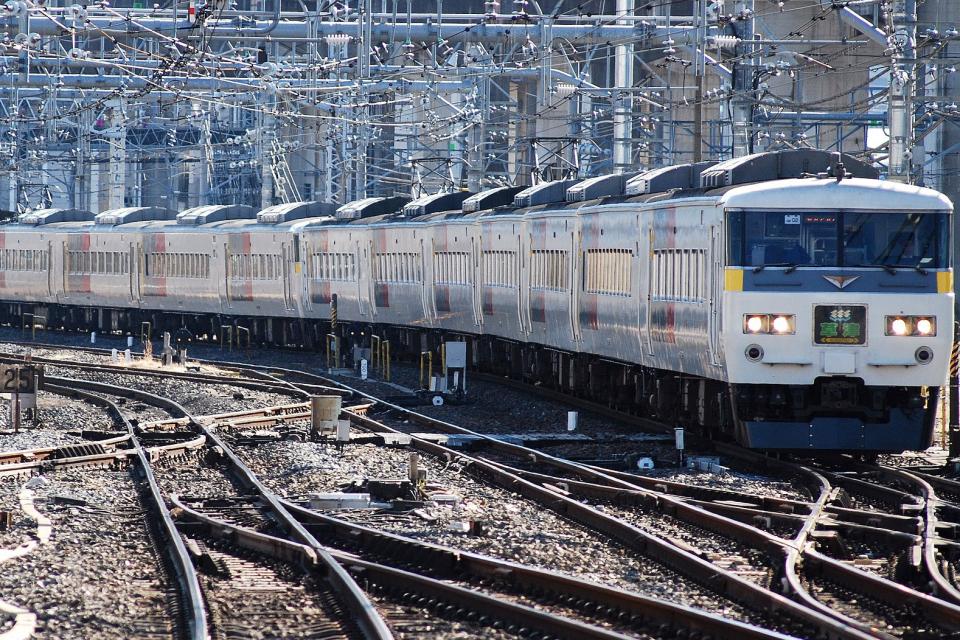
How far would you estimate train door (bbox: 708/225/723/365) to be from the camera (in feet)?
52.9

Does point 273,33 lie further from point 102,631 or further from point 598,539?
point 102,631

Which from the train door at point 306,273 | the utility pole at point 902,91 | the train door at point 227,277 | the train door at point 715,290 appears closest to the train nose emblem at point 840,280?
the train door at point 715,290

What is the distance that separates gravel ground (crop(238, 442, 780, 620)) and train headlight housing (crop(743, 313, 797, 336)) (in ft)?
9.54

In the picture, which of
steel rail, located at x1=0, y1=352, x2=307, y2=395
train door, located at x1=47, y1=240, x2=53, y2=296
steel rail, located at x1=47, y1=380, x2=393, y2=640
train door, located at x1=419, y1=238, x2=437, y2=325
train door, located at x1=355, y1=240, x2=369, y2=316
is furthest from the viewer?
train door, located at x1=47, y1=240, x2=53, y2=296

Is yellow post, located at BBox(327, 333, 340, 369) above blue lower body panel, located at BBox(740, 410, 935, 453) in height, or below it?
below

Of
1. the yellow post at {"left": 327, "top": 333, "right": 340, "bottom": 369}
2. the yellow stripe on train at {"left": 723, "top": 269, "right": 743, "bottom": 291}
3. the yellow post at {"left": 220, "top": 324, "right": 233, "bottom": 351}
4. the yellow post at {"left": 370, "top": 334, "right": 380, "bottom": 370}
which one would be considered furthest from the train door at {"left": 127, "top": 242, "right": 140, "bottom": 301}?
the yellow stripe on train at {"left": 723, "top": 269, "right": 743, "bottom": 291}

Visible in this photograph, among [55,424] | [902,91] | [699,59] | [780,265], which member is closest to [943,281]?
[780,265]

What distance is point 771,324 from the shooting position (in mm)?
15805

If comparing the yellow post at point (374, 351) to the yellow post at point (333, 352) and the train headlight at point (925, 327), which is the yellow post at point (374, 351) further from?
the train headlight at point (925, 327)

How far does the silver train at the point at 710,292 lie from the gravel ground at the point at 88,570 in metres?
5.78

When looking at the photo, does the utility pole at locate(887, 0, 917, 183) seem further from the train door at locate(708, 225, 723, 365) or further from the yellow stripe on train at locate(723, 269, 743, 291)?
the yellow stripe on train at locate(723, 269, 743, 291)

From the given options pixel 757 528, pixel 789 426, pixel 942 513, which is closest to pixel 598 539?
pixel 757 528

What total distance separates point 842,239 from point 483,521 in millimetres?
5382

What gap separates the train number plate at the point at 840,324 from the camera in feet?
51.7
